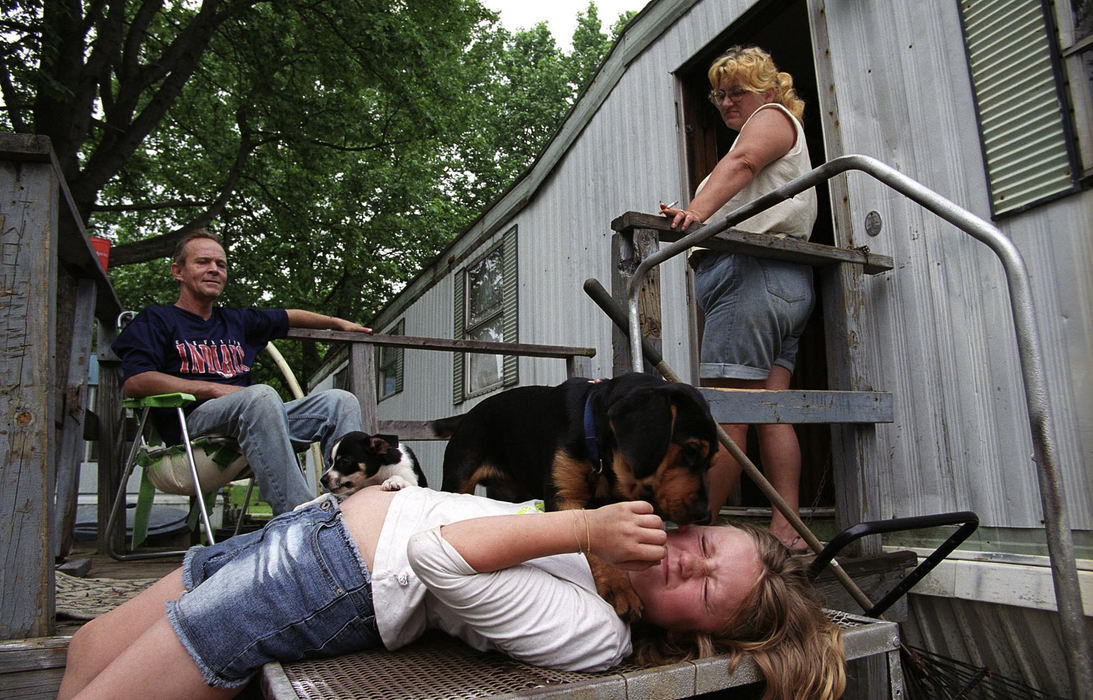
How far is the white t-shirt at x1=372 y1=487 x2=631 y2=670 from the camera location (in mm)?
1685

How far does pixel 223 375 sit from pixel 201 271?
577mm

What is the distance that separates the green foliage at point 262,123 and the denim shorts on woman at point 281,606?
7542 mm

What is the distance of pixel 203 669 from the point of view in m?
1.73

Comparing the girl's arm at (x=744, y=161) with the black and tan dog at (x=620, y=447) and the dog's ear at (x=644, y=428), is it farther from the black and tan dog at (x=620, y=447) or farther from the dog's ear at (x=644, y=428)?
the dog's ear at (x=644, y=428)

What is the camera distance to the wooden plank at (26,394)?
6.48 feet

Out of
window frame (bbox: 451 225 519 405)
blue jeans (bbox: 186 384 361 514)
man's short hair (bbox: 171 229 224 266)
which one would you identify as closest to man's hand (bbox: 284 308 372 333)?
man's short hair (bbox: 171 229 224 266)

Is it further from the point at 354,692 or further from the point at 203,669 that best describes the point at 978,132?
the point at 203,669

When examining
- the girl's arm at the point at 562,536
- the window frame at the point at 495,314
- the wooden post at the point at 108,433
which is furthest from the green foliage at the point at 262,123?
the girl's arm at the point at 562,536

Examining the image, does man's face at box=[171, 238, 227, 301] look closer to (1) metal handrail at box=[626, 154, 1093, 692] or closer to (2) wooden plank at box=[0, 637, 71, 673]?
(2) wooden plank at box=[0, 637, 71, 673]

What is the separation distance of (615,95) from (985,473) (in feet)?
14.3

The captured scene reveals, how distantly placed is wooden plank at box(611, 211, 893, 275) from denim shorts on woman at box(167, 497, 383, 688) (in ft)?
5.23

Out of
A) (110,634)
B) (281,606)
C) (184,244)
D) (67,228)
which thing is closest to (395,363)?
(184,244)

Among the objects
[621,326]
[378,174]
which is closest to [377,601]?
[621,326]

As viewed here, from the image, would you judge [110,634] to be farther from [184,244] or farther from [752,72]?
[752,72]
